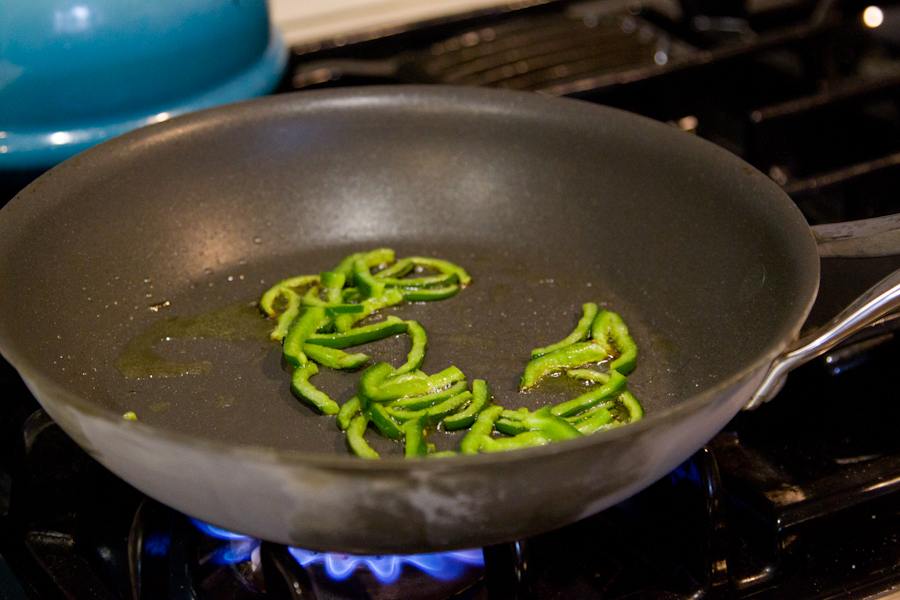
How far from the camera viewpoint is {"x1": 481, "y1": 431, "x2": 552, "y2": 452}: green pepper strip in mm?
947

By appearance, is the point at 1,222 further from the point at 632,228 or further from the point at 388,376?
the point at 632,228

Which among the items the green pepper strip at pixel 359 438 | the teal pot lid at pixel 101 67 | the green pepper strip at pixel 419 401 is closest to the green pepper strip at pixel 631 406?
the green pepper strip at pixel 419 401

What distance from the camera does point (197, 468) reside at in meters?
0.68

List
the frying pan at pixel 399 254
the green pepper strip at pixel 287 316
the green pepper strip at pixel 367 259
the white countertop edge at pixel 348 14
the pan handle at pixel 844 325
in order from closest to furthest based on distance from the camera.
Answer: the frying pan at pixel 399 254 < the pan handle at pixel 844 325 < the green pepper strip at pixel 287 316 < the green pepper strip at pixel 367 259 < the white countertop edge at pixel 348 14

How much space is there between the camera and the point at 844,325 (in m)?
0.85

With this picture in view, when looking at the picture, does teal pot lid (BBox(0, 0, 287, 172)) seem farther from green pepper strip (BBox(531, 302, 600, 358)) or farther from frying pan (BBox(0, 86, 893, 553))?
green pepper strip (BBox(531, 302, 600, 358))

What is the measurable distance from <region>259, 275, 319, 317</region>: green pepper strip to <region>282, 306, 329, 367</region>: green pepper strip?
7 cm

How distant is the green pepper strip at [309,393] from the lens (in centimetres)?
104

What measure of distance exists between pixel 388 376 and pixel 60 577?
0.44 metres

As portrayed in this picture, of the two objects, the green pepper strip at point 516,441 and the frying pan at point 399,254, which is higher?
the frying pan at point 399,254

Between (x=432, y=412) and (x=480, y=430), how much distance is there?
0.07 metres

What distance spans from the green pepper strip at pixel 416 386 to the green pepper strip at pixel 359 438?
32mm

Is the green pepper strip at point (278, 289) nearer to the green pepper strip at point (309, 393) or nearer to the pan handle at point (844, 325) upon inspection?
the green pepper strip at point (309, 393)

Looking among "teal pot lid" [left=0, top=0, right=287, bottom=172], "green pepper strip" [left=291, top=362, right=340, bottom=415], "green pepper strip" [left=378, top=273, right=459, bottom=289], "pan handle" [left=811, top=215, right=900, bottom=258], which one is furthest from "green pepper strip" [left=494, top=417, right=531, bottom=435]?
"teal pot lid" [left=0, top=0, right=287, bottom=172]
